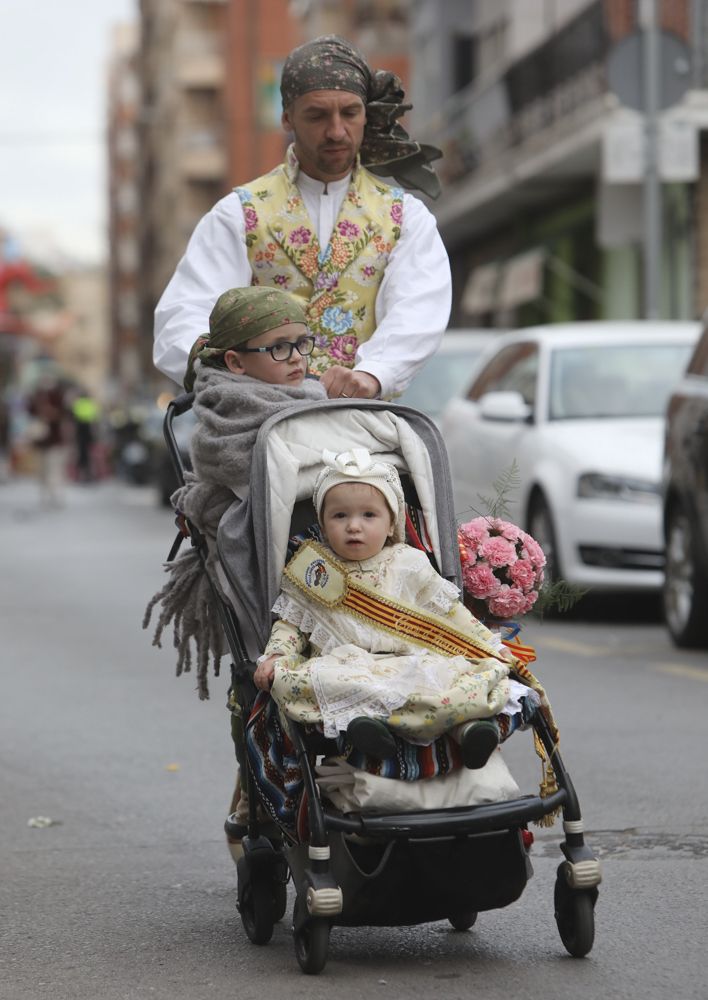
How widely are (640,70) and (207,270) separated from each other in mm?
14807

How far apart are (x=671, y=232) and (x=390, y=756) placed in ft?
81.2

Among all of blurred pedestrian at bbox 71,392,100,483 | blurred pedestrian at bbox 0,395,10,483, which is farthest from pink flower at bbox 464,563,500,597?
blurred pedestrian at bbox 0,395,10,483

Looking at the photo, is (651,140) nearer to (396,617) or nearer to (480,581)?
(480,581)

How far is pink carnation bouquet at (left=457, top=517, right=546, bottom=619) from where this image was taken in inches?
202

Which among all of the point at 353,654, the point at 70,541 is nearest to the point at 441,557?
the point at 353,654

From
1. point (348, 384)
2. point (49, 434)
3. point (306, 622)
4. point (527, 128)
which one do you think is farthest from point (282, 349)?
point (49, 434)

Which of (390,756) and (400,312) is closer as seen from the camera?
(390,756)

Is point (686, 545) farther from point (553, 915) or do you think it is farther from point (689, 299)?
point (689, 299)

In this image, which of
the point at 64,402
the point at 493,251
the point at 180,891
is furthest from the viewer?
the point at 493,251

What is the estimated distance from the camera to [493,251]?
40.2 m

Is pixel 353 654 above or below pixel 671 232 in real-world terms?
below

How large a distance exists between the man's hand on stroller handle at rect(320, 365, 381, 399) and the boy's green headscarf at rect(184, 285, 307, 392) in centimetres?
18

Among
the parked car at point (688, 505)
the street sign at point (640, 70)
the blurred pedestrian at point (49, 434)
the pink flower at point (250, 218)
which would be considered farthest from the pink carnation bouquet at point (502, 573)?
the blurred pedestrian at point (49, 434)

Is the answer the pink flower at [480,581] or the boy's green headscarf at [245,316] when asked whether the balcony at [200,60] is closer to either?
the boy's green headscarf at [245,316]
